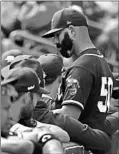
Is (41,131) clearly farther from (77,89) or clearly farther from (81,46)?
(81,46)

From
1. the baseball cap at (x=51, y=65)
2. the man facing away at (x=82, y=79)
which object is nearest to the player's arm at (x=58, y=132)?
the man facing away at (x=82, y=79)

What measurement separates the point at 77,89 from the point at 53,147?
1.40m

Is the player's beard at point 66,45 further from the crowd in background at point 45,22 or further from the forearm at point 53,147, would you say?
the crowd in background at point 45,22

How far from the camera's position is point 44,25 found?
7469mm

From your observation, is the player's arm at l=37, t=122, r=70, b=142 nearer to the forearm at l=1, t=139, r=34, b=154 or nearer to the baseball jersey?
the forearm at l=1, t=139, r=34, b=154

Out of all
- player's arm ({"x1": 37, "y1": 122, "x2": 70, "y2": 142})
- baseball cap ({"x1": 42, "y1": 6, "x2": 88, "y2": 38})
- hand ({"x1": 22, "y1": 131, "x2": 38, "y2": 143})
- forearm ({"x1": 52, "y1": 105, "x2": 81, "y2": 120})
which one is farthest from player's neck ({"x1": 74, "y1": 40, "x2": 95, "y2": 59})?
hand ({"x1": 22, "y1": 131, "x2": 38, "y2": 143})

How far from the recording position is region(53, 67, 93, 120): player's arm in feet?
13.0

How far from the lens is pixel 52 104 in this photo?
429 cm

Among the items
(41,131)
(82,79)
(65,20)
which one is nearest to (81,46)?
(65,20)

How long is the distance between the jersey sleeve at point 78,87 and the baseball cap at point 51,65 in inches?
25.2

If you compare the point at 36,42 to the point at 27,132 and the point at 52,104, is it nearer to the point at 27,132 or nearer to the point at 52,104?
the point at 52,104

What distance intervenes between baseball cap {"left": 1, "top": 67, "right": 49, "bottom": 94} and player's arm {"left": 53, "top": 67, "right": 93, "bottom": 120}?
3.09ft

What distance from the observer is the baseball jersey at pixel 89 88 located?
3.98 meters

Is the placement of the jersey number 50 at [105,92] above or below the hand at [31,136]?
below
